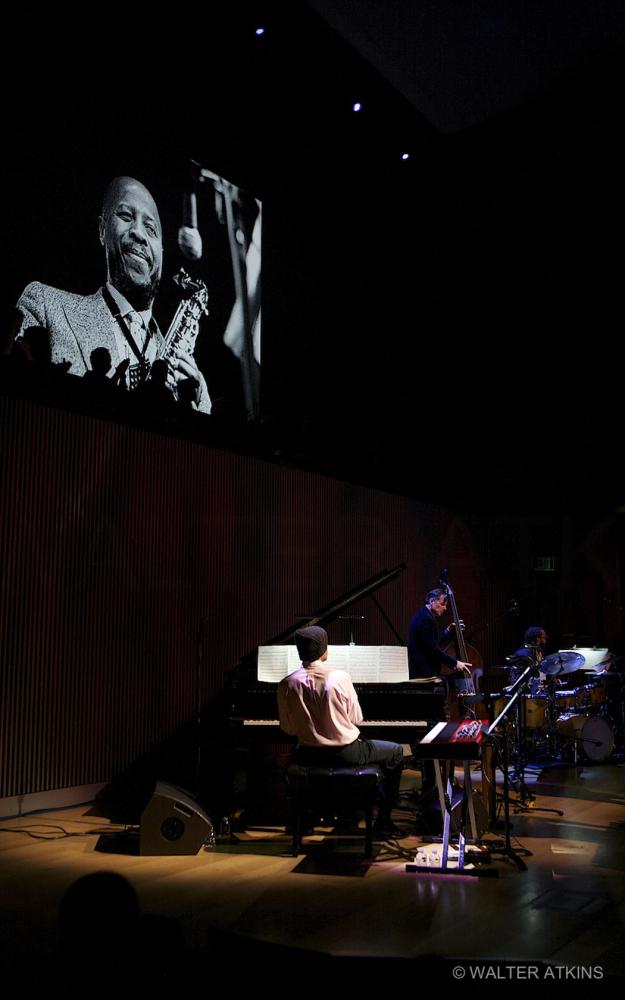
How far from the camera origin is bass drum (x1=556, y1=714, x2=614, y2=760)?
29.7 ft

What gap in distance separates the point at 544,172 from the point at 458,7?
314 centimetres

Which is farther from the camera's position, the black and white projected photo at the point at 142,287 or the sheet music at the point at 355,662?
the black and white projected photo at the point at 142,287

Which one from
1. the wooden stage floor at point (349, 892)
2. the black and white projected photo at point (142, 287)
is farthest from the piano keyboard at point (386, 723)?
the black and white projected photo at point (142, 287)

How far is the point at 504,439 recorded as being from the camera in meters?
13.0

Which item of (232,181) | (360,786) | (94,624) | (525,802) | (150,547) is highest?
(232,181)

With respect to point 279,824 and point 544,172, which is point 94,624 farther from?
point 544,172

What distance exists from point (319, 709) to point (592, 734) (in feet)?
16.7

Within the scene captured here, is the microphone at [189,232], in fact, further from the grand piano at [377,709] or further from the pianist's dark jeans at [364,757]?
the pianist's dark jeans at [364,757]

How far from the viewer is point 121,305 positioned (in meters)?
8.84

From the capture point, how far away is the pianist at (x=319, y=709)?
16.7 ft

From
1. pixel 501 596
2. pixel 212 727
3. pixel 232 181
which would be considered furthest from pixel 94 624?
pixel 501 596

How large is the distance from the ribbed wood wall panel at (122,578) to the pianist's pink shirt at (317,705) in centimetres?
232

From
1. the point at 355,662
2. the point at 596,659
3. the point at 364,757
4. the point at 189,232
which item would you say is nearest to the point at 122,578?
the point at 355,662

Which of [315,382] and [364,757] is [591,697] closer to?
[364,757]
